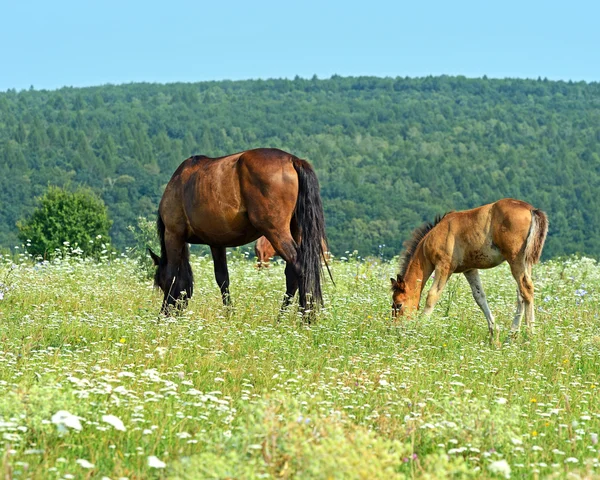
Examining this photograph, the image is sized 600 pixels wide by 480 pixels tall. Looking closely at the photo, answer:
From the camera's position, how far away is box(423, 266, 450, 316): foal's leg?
10.5 metres

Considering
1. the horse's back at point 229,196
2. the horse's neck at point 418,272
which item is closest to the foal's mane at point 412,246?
the horse's neck at point 418,272

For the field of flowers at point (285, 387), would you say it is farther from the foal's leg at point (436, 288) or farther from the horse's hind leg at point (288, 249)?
the horse's hind leg at point (288, 249)

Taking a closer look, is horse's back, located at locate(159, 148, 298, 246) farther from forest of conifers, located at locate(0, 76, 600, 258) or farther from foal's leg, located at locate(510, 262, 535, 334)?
forest of conifers, located at locate(0, 76, 600, 258)

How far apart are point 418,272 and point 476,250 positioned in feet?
3.34

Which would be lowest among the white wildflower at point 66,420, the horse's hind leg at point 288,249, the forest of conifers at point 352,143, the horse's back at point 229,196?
the forest of conifers at point 352,143

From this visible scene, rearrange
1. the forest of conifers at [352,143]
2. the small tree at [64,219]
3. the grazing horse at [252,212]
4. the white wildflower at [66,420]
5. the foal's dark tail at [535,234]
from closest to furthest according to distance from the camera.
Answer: the white wildflower at [66,420]
the foal's dark tail at [535,234]
the grazing horse at [252,212]
the small tree at [64,219]
the forest of conifers at [352,143]

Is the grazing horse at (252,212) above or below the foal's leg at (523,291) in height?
above

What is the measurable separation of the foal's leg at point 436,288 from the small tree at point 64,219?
87.5ft

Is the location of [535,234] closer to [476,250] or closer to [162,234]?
[476,250]

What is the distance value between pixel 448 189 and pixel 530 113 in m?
41.4

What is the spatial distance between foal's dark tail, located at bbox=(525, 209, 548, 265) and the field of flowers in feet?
3.04

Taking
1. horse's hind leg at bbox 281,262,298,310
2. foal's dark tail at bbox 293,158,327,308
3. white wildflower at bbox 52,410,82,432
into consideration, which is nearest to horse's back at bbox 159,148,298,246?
foal's dark tail at bbox 293,158,327,308

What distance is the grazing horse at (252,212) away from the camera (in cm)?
1005

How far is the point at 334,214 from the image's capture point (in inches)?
2761
